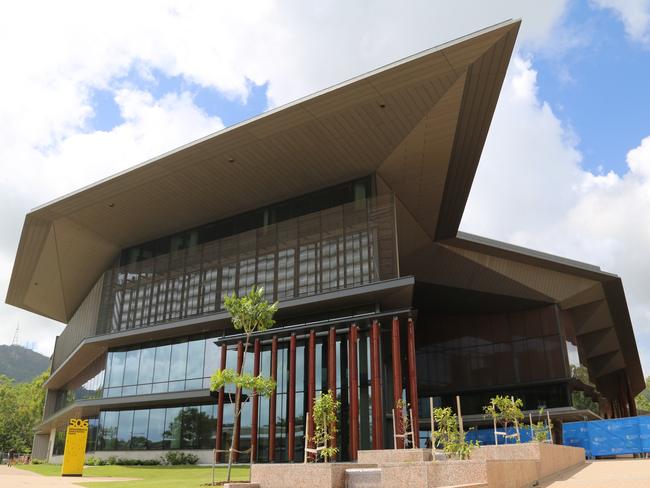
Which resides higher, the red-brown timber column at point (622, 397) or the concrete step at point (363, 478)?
the red-brown timber column at point (622, 397)

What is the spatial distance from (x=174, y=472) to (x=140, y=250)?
1860cm

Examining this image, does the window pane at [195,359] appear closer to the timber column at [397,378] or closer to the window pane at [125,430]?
the window pane at [125,430]

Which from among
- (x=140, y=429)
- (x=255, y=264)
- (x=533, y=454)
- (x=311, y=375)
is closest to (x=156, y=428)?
(x=140, y=429)

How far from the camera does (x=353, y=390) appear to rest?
90.1ft

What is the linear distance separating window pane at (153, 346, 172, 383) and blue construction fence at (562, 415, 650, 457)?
27927 mm

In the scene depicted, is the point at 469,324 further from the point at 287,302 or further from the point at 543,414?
the point at 287,302

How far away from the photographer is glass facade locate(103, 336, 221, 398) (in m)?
35.8

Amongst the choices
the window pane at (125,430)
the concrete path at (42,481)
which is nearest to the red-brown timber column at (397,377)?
the concrete path at (42,481)

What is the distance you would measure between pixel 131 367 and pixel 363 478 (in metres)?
29.7

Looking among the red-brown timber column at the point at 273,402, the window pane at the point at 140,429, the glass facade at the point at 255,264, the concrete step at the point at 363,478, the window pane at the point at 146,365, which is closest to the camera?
the concrete step at the point at 363,478

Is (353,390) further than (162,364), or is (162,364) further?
(162,364)

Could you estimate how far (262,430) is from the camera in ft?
99.8

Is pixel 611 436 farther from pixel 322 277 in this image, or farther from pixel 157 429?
pixel 157 429

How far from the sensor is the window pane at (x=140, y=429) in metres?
37.4
